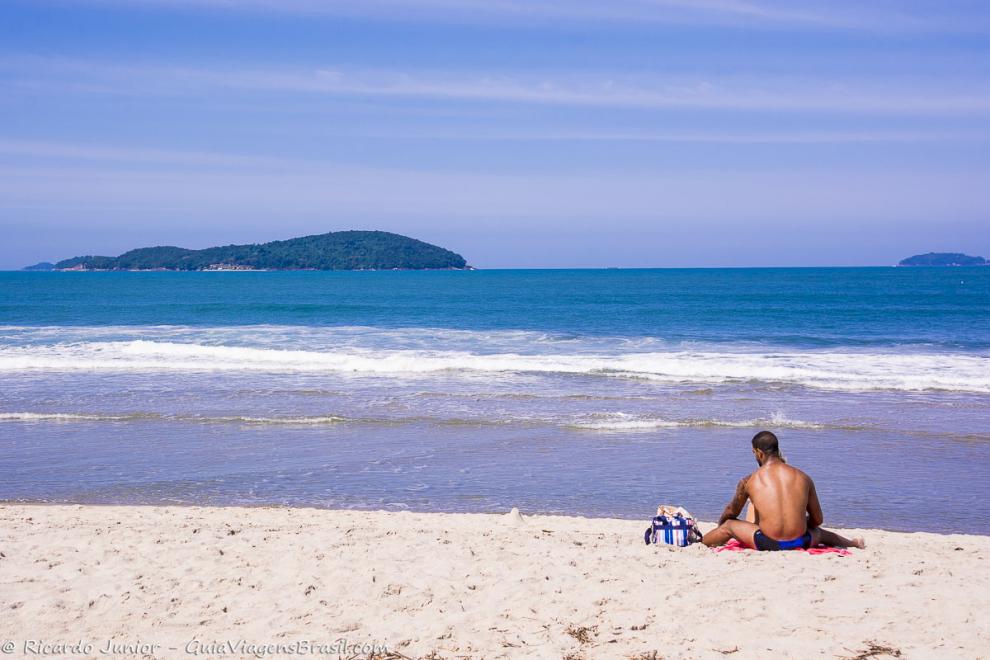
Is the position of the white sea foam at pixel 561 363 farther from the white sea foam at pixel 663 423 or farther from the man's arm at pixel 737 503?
the man's arm at pixel 737 503

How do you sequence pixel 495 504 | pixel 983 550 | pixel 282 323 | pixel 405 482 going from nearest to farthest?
pixel 983 550
pixel 495 504
pixel 405 482
pixel 282 323

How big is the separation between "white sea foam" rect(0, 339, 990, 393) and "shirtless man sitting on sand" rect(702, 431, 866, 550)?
1244 cm

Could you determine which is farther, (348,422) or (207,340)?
(207,340)

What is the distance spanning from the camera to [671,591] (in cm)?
573

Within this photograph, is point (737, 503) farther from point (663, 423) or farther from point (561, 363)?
point (561, 363)

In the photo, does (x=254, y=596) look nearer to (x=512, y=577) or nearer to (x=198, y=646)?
(x=198, y=646)

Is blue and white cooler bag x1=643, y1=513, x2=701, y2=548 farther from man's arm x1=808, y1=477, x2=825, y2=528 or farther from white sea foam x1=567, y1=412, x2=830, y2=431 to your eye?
white sea foam x1=567, y1=412, x2=830, y2=431

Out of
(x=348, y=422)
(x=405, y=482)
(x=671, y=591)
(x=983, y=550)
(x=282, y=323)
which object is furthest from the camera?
(x=282, y=323)

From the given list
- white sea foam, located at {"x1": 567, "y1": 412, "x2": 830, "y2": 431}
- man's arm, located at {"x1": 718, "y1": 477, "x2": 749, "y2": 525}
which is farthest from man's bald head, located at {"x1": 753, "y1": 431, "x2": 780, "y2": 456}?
white sea foam, located at {"x1": 567, "y1": 412, "x2": 830, "y2": 431}

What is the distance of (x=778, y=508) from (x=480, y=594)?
8.79 ft

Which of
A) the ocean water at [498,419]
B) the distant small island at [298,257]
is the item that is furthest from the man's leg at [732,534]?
the distant small island at [298,257]

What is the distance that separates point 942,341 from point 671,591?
87.5ft

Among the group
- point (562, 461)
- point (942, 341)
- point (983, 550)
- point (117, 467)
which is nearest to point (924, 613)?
point (983, 550)

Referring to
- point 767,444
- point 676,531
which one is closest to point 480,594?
point 676,531
